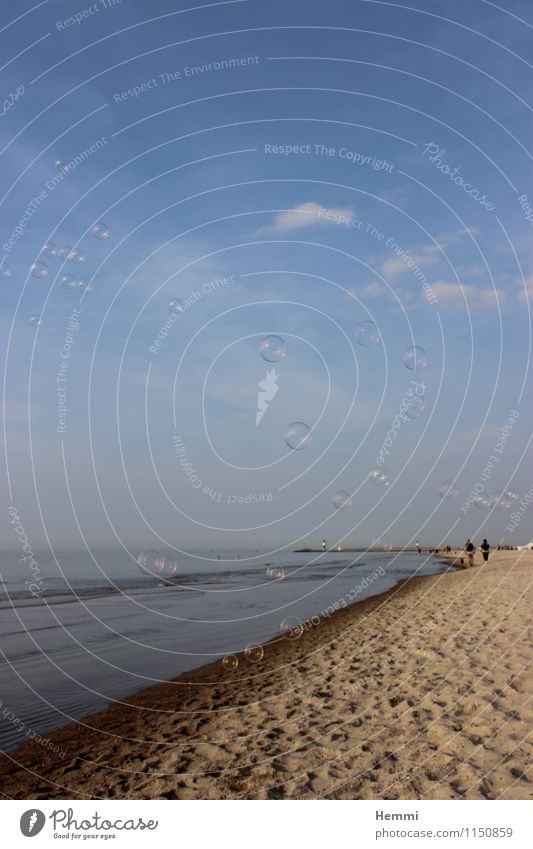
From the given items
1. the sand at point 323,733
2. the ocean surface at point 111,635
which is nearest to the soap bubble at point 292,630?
the ocean surface at point 111,635

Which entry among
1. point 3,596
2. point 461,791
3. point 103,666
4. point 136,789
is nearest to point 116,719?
point 136,789

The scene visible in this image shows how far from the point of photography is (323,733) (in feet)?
27.3

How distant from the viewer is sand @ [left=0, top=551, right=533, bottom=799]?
6.77 m

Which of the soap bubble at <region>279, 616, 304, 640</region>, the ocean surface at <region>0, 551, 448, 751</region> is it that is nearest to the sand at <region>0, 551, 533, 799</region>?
the ocean surface at <region>0, 551, 448, 751</region>

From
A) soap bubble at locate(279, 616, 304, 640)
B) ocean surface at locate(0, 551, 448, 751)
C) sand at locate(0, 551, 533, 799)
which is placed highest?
sand at locate(0, 551, 533, 799)

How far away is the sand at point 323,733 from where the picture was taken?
6.77 meters

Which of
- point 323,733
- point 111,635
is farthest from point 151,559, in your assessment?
point 323,733

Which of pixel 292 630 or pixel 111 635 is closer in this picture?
pixel 292 630

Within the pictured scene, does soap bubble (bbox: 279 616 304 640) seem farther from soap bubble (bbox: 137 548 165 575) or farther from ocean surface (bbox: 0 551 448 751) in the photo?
soap bubble (bbox: 137 548 165 575)

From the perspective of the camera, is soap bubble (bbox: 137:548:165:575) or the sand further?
soap bubble (bbox: 137:548:165:575)

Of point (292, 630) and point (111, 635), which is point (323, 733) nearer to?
point (292, 630)

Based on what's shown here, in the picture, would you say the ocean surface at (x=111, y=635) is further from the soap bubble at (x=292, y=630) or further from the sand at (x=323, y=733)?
the sand at (x=323, y=733)

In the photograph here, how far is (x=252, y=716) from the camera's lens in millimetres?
9750
